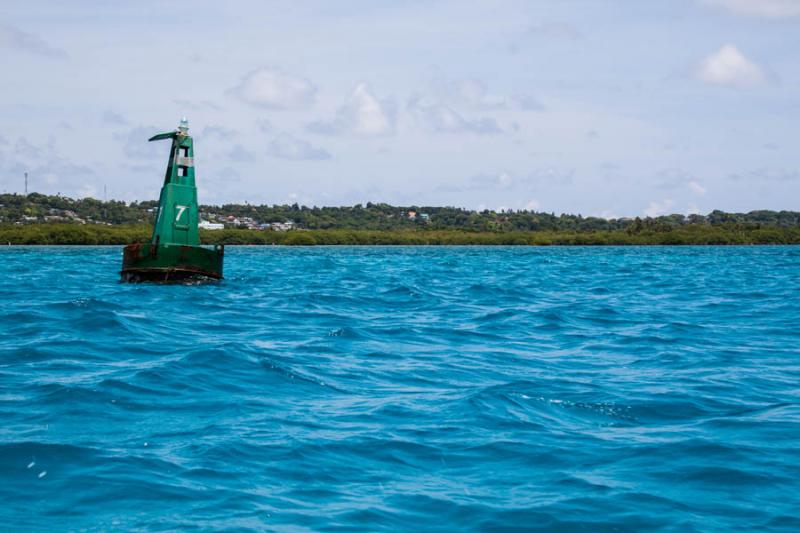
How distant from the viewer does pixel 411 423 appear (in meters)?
10.8

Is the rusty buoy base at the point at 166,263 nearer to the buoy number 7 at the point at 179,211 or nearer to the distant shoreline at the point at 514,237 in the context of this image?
the buoy number 7 at the point at 179,211

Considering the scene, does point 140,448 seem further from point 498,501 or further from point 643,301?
point 643,301

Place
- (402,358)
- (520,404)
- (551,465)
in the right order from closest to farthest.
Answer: (551,465) < (520,404) < (402,358)

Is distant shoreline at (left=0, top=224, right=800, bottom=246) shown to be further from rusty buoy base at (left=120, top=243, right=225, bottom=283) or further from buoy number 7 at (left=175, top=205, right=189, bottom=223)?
buoy number 7 at (left=175, top=205, right=189, bottom=223)

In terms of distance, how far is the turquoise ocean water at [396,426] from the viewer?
774 cm

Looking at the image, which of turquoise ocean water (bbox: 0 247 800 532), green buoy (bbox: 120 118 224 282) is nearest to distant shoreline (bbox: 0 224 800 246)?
green buoy (bbox: 120 118 224 282)

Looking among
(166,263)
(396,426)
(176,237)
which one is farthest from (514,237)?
(396,426)

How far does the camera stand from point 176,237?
36406mm

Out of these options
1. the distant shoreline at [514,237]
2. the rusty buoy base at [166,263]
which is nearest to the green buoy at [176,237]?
the rusty buoy base at [166,263]

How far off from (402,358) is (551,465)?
744 centimetres

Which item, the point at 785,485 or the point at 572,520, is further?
the point at 785,485

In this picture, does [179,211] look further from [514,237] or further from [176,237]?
[514,237]

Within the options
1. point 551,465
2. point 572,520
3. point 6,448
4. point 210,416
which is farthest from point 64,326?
point 572,520

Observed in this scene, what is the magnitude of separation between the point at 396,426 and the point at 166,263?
26.2 metres
